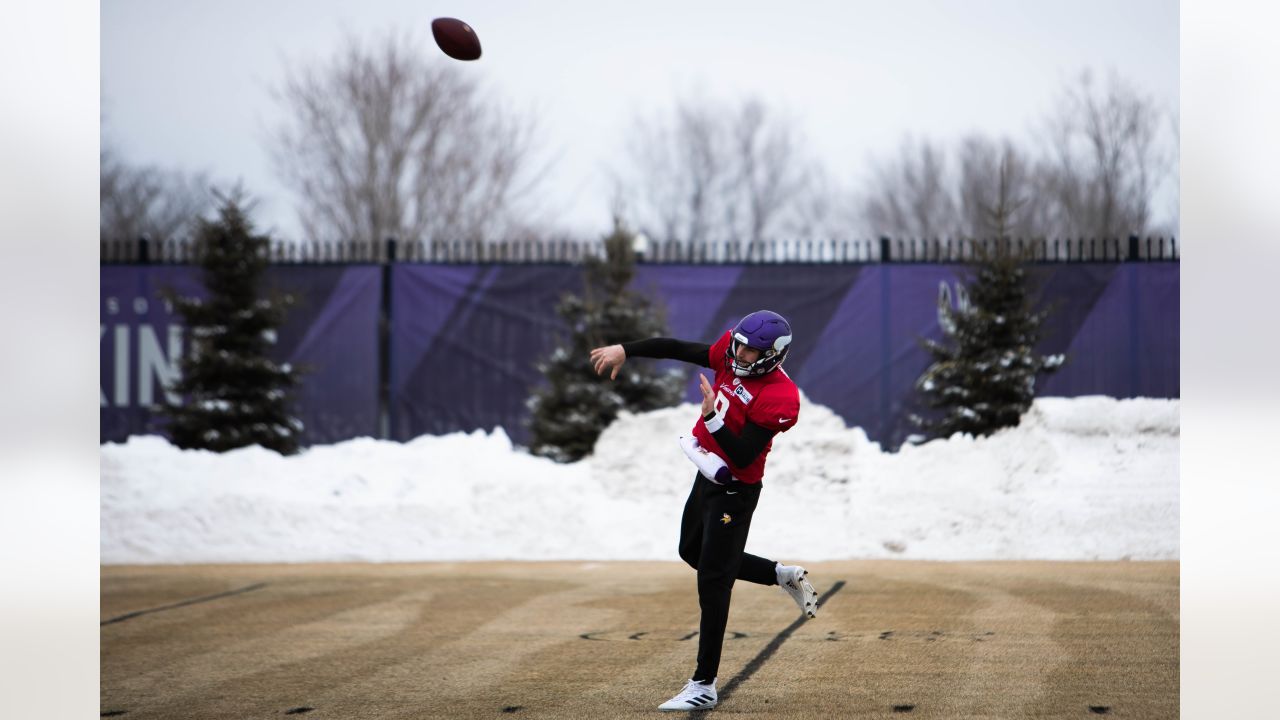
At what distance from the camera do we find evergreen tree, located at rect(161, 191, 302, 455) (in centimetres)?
1741

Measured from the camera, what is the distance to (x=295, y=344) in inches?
732

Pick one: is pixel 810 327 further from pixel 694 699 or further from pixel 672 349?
pixel 694 699

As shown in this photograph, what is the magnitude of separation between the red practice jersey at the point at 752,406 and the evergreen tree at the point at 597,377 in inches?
381

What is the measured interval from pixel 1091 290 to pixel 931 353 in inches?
104

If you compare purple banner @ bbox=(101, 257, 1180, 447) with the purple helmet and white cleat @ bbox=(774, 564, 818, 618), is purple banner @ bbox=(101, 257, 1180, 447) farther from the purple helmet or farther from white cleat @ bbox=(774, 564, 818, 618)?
the purple helmet

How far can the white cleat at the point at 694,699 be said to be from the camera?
6582mm

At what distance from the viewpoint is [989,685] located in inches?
281

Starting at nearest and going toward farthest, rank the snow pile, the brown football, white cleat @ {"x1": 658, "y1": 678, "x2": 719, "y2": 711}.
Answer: white cleat @ {"x1": 658, "y1": 678, "x2": 719, "y2": 711}, the brown football, the snow pile

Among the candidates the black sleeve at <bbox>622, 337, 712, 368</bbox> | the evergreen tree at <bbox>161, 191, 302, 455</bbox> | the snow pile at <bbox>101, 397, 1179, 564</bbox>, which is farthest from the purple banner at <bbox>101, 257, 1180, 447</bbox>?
the black sleeve at <bbox>622, 337, 712, 368</bbox>

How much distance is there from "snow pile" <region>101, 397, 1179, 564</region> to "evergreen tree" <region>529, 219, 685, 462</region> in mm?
558

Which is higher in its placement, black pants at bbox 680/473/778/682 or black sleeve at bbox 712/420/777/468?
black sleeve at bbox 712/420/777/468

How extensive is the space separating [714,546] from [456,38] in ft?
12.1

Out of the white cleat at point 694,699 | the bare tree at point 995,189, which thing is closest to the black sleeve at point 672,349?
the white cleat at point 694,699

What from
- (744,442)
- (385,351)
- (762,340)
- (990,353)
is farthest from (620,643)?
(385,351)
